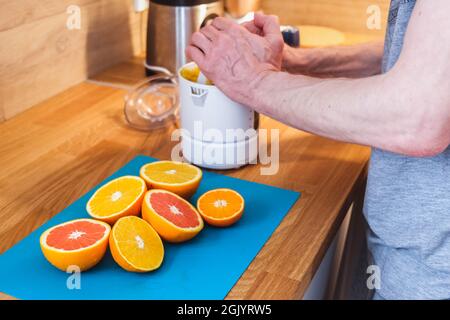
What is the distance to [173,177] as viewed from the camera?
854mm

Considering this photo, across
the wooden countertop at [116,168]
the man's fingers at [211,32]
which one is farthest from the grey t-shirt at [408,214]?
the man's fingers at [211,32]

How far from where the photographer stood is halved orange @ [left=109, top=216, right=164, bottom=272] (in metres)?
0.69

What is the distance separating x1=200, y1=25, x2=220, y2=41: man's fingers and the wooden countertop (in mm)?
233

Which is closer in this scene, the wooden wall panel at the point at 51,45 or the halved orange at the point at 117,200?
the halved orange at the point at 117,200

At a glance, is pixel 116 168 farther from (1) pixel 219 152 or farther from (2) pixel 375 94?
(2) pixel 375 94

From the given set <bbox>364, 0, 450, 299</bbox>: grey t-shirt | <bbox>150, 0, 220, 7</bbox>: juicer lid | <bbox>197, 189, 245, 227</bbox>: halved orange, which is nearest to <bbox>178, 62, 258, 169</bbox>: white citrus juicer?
<bbox>197, 189, 245, 227</bbox>: halved orange

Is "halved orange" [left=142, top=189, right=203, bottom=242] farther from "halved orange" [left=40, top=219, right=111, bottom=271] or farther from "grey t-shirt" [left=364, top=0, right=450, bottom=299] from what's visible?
"grey t-shirt" [left=364, top=0, right=450, bottom=299]

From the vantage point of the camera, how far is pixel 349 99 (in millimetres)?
724

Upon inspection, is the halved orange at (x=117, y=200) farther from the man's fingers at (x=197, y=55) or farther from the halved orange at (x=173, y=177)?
the man's fingers at (x=197, y=55)

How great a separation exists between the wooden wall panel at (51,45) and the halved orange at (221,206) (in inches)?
21.2

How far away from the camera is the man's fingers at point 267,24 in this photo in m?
0.96

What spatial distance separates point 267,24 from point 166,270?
0.50 meters

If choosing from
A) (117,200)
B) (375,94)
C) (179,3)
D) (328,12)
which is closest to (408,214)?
(375,94)
